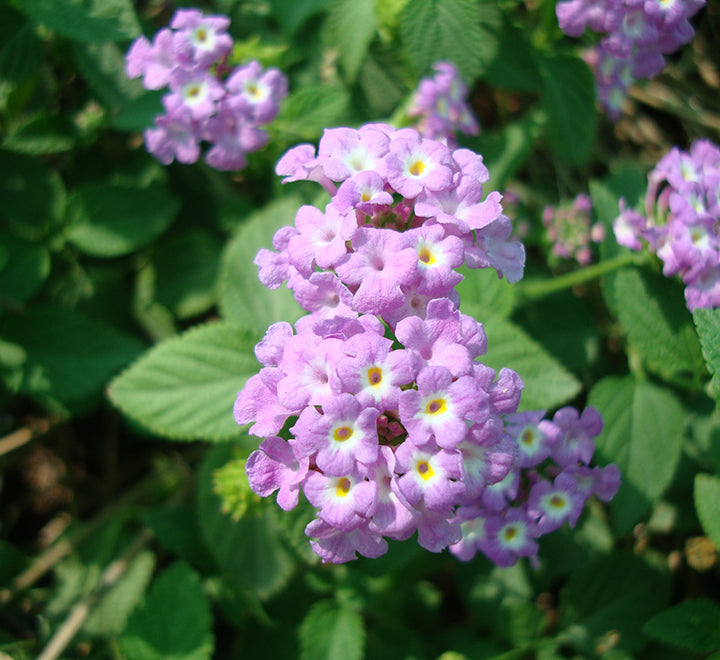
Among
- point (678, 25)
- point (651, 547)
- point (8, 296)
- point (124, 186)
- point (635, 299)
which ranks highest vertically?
point (678, 25)

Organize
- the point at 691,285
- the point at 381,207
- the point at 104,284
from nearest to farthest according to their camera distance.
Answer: the point at 381,207 → the point at 691,285 → the point at 104,284

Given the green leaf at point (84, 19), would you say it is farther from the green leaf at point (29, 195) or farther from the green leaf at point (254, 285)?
the green leaf at point (254, 285)

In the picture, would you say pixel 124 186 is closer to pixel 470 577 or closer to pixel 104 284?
pixel 104 284

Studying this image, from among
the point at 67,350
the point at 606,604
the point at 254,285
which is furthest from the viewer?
the point at 67,350

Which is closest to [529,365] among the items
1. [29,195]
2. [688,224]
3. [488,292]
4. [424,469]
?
[488,292]

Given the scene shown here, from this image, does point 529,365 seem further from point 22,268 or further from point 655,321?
point 22,268

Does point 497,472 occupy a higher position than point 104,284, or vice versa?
point 497,472

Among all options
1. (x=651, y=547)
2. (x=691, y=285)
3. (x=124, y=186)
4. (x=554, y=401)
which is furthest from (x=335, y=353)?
(x=651, y=547)
